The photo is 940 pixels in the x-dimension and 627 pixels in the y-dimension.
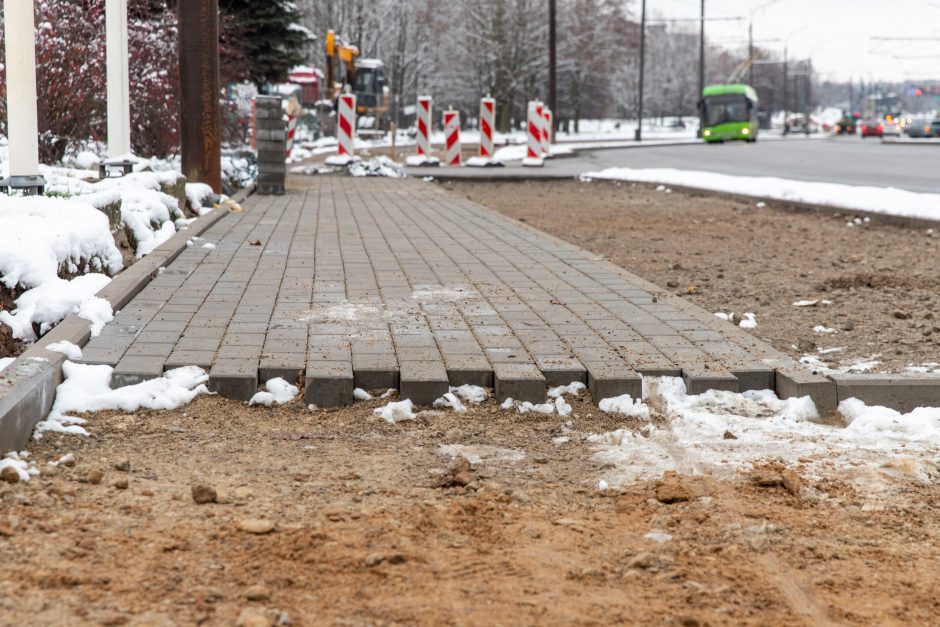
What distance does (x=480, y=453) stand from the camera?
14.6 feet

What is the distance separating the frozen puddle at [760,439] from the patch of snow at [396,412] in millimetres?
824

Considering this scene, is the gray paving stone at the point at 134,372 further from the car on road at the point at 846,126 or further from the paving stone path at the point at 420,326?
the car on road at the point at 846,126

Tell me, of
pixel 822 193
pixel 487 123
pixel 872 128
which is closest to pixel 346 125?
pixel 487 123

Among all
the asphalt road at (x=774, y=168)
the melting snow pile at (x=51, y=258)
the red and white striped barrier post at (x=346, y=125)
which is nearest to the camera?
the melting snow pile at (x=51, y=258)

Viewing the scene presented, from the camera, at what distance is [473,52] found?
64.2 meters

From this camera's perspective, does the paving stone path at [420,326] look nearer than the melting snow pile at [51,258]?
Yes

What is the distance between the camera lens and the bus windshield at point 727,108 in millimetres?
54406

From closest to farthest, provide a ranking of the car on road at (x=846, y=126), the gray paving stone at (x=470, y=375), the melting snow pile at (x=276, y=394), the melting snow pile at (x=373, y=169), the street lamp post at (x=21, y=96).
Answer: the melting snow pile at (x=276, y=394), the gray paving stone at (x=470, y=375), the street lamp post at (x=21, y=96), the melting snow pile at (x=373, y=169), the car on road at (x=846, y=126)

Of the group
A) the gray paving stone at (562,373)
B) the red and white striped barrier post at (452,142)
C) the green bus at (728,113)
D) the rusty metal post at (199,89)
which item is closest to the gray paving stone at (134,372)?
the gray paving stone at (562,373)

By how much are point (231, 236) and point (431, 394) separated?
6.01m

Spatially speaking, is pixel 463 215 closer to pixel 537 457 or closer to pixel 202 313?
pixel 202 313

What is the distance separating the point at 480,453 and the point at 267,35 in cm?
2065

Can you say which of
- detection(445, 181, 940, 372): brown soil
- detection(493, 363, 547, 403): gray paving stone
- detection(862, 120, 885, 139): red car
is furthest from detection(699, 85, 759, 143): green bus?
detection(493, 363, 547, 403): gray paving stone

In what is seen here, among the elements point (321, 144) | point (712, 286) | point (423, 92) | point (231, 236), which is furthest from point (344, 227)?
point (423, 92)
